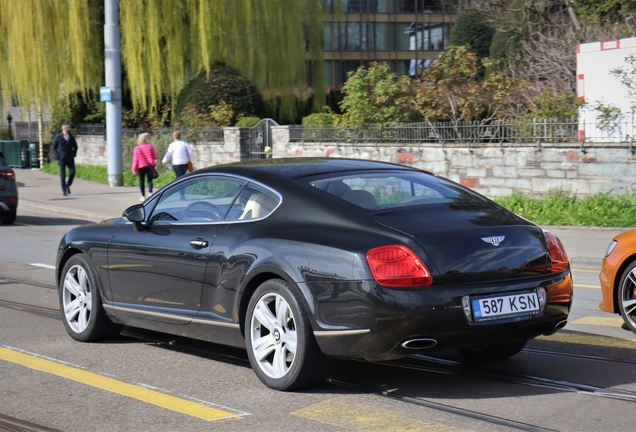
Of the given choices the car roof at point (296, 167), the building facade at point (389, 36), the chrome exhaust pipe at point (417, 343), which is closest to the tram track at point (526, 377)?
the chrome exhaust pipe at point (417, 343)

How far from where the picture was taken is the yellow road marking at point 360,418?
512cm

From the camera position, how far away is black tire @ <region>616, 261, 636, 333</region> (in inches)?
305

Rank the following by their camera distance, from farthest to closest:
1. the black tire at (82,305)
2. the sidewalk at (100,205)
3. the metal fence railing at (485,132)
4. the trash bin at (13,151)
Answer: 1. the trash bin at (13,151)
2. the metal fence railing at (485,132)
3. the sidewalk at (100,205)
4. the black tire at (82,305)

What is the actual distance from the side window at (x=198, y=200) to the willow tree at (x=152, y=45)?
2354 centimetres

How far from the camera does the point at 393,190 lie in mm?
6504

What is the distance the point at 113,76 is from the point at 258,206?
22.5 metres

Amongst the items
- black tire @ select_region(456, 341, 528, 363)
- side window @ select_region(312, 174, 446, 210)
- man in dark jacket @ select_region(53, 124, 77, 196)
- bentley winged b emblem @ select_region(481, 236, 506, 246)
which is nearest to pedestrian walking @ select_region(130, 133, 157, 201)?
man in dark jacket @ select_region(53, 124, 77, 196)

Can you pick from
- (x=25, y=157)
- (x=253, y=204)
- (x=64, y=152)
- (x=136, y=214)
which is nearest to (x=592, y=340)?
(x=253, y=204)

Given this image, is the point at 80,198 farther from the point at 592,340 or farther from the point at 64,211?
the point at 592,340

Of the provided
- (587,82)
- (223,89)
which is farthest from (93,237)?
(223,89)

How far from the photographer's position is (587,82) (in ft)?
66.1

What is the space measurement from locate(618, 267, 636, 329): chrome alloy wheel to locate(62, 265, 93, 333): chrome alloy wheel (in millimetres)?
4201

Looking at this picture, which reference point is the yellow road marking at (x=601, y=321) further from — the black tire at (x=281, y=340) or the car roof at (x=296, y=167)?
the black tire at (x=281, y=340)

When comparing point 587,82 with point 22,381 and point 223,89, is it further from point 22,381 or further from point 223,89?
point 22,381
